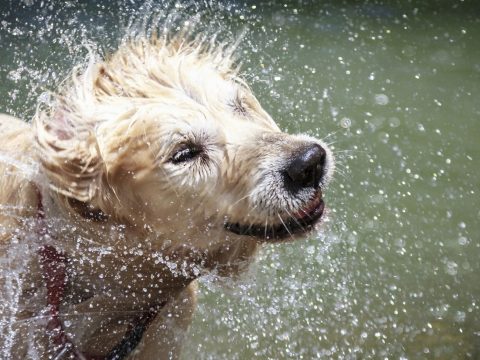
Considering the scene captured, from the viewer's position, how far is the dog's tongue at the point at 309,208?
10.2 ft

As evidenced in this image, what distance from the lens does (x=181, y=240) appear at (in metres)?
3.20

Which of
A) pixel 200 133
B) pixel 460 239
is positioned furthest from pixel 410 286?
pixel 200 133

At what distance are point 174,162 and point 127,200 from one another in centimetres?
27

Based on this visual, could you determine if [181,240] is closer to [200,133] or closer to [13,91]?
[200,133]

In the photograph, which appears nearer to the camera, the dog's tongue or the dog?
the dog

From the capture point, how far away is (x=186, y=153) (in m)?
3.05

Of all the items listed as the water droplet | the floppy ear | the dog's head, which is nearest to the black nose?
the dog's head

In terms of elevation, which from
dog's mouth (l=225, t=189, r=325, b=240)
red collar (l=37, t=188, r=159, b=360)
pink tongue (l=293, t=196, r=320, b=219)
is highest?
pink tongue (l=293, t=196, r=320, b=219)

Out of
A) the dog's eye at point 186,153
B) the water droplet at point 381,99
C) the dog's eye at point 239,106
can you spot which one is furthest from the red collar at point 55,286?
the water droplet at point 381,99

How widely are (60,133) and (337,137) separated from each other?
3.21m

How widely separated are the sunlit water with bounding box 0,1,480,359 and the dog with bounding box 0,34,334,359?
1.29 ft

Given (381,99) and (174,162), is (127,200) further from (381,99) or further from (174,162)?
(381,99)

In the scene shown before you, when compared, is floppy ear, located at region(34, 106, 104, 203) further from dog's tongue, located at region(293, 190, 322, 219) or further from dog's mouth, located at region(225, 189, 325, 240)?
dog's tongue, located at region(293, 190, 322, 219)

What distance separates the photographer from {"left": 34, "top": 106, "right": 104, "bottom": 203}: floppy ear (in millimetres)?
2977
